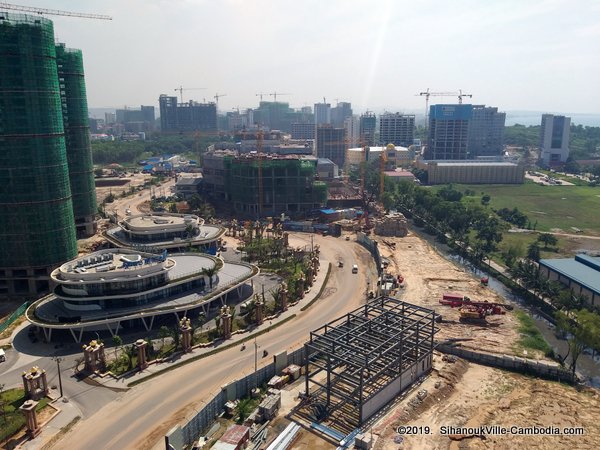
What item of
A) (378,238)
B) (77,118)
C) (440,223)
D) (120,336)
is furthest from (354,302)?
(77,118)

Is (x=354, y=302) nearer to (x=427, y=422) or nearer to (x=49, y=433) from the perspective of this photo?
(x=427, y=422)

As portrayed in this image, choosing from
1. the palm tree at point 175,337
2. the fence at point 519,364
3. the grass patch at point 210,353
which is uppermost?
the palm tree at point 175,337

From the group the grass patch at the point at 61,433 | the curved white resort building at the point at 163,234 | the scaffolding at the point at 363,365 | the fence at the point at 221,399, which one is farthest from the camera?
the curved white resort building at the point at 163,234

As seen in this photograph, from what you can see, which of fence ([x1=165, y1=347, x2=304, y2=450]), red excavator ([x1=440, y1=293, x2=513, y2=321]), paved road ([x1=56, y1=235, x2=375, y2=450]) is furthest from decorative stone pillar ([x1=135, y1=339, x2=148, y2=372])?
red excavator ([x1=440, y1=293, x2=513, y2=321])

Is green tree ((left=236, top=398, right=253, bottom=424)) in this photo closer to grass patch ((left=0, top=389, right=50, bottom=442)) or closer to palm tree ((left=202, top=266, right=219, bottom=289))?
grass patch ((left=0, top=389, right=50, bottom=442))

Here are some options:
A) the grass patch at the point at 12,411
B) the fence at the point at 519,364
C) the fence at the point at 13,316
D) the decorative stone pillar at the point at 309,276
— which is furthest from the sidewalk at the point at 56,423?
the fence at the point at 519,364

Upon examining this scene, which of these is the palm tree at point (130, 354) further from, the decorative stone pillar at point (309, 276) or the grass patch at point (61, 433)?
the decorative stone pillar at point (309, 276)

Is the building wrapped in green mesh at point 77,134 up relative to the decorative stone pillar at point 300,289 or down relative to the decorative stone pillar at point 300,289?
up

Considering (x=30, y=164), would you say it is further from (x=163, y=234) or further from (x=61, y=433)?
(x=61, y=433)
